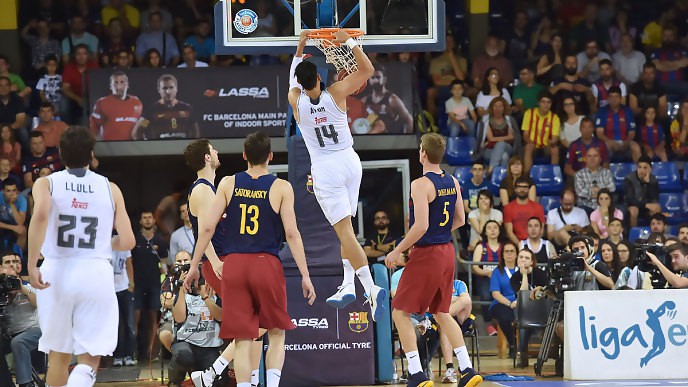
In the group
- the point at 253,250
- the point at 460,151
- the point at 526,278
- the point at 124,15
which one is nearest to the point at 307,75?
the point at 253,250

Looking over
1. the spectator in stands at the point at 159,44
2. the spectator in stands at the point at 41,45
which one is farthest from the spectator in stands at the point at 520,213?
the spectator in stands at the point at 41,45

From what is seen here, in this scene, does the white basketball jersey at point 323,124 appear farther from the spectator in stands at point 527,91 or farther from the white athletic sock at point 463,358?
the spectator in stands at point 527,91

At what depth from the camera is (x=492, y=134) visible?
59.9 feet

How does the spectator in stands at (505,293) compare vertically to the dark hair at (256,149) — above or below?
below

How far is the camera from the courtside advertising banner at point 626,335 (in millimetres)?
12398

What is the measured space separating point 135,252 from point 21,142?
3.68 m

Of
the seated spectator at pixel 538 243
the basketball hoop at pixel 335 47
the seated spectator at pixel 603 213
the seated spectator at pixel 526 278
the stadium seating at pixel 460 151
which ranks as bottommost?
the seated spectator at pixel 526 278

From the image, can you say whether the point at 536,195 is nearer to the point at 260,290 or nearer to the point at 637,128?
the point at 637,128

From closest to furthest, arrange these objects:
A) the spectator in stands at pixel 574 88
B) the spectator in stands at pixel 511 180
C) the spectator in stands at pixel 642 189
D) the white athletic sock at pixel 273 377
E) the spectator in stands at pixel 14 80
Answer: the white athletic sock at pixel 273 377, the spectator in stands at pixel 511 180, the spectator in stands at pixel 642 189, the spectator in stands at pixel 14 80, the spectator in stands at pixel 574 88

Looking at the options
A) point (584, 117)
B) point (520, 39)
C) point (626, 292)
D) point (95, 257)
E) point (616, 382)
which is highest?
point (520, 39)

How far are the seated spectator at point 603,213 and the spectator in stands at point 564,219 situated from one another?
0.13m

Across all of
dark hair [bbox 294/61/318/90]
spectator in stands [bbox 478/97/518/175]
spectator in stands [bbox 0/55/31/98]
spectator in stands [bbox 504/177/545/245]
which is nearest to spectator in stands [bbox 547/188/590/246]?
spectator in stands [bbox 504/177/545/245]

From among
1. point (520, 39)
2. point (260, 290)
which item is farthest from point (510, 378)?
point (520, 39)

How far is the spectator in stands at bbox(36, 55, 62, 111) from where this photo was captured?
728 inches
